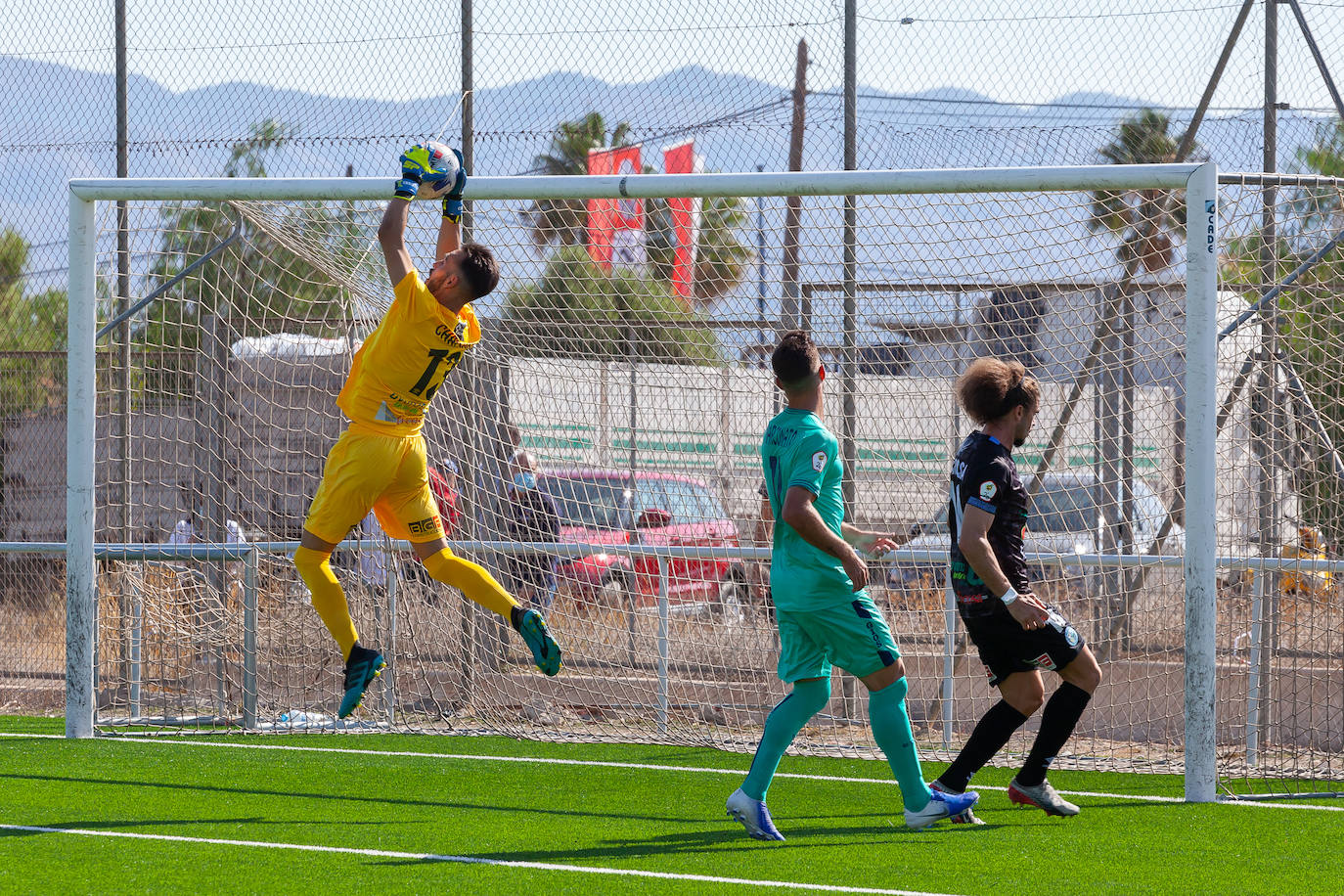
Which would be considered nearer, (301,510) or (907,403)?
(907,403)

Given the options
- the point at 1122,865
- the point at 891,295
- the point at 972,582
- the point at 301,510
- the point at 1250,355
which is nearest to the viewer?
the point at 1122,865

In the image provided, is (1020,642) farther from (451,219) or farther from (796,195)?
(451,219)

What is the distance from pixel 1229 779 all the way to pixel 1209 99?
446 cm

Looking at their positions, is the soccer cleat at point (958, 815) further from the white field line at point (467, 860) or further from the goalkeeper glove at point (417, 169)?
the goalkeeper glove at point (417, 169)

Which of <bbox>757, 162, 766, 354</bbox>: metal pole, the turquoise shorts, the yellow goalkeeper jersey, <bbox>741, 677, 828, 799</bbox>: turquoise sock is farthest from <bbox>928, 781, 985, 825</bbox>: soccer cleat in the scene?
<bbox>757, 162, 766, 354</bbox>: metal pole

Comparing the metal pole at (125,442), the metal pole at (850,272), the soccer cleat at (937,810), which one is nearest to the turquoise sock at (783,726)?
the soccer cleat at (937,810)

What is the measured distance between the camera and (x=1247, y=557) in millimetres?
7859

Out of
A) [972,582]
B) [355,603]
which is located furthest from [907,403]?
[355,603]

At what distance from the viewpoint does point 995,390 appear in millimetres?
5613

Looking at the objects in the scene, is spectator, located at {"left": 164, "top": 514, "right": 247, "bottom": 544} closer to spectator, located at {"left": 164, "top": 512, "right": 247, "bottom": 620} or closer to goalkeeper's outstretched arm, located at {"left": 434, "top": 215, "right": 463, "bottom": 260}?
spectator, located at {"left": 164, "top": 512, "right": 247, "bottom": 620}

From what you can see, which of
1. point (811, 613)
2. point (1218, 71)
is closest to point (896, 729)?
point (811, 613)

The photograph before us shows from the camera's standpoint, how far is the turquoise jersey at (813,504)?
5.18 metres

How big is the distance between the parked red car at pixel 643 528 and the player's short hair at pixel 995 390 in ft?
13.0

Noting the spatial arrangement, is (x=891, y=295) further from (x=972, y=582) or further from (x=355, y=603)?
(x=355, y=603)
